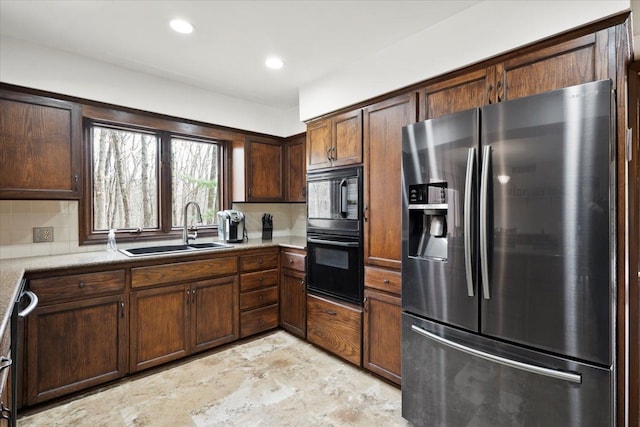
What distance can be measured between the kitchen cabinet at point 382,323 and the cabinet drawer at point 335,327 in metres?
0.10

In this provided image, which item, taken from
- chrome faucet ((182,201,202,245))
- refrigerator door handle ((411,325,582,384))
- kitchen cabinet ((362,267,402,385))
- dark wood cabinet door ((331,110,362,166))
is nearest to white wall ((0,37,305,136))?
chrome faucet ((182,201,202,245))

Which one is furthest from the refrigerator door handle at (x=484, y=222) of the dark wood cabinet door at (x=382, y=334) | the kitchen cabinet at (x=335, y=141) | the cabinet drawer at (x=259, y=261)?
the cabinet drawer at (x=259, y=261)

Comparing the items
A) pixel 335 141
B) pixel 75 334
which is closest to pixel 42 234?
pixel 75 334

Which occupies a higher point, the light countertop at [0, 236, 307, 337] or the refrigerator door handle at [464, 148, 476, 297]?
the refrigerator door handle at [464, 148, 476, 297]

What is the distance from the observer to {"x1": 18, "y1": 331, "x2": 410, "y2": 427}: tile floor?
200 cm

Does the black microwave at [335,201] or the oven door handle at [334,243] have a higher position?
the black microwave at [335,201]

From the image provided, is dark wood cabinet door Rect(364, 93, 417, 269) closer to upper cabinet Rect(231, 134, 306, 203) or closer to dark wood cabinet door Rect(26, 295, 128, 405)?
upper cabinet Rect(231, 134, 306, 203)

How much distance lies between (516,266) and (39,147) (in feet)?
10.0

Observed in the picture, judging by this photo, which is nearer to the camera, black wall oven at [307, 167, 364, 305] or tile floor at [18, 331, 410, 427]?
tile floor at [18, 331, 410, 427]

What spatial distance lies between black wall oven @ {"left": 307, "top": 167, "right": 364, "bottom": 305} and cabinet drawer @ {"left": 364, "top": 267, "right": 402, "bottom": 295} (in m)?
0.06

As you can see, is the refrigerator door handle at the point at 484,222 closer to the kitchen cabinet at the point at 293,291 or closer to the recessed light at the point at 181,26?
the kitchen cabinet at the point at 293,291

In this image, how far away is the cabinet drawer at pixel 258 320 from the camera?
3112mm

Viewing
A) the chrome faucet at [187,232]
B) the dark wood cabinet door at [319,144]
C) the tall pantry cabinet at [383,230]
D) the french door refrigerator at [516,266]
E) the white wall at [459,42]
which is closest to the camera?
the french door refrigerator at [516,266]

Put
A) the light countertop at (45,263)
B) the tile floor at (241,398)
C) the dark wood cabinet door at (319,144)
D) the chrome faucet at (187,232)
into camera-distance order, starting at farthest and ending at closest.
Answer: the chrome faucet at (187,232) < the dark wood cabinet door at (319,144) < the tile floor at (241,398) < the light countertop at (45,263)
